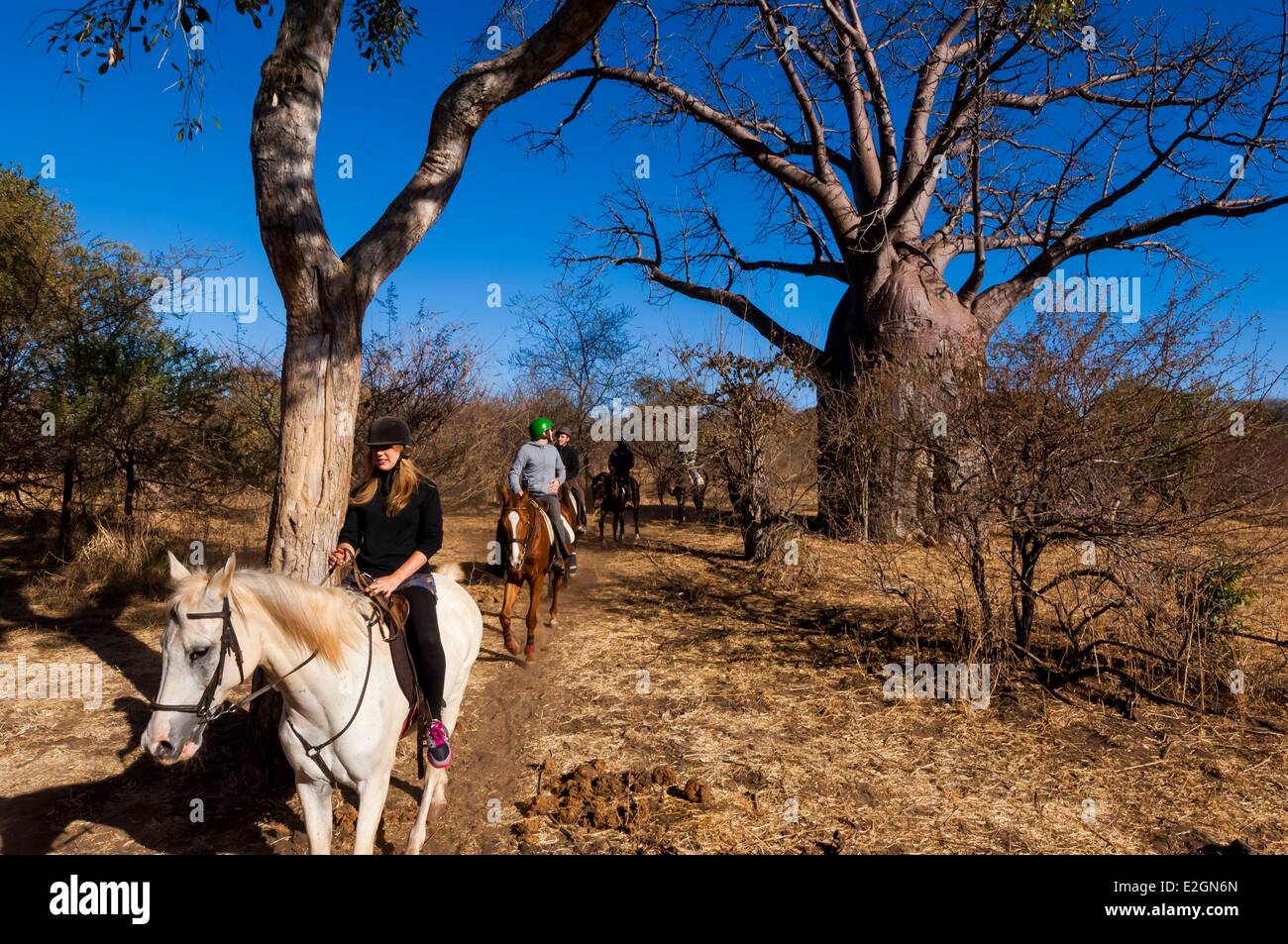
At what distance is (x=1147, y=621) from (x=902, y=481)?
7.42ft

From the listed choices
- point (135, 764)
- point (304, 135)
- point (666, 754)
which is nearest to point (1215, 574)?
point (666, 754)

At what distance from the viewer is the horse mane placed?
2.78 m

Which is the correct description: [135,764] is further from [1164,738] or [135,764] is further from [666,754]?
[1164,738]

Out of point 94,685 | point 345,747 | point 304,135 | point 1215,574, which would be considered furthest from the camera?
point 94,685

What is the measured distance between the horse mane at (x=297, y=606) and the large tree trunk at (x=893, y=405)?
5034 mm

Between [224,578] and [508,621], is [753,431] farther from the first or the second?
[224,578]

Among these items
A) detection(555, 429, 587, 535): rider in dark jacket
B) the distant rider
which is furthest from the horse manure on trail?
detection(555, 429, 587, 535): rider in dark jacket

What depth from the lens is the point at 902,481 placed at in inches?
263

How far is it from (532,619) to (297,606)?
470cm

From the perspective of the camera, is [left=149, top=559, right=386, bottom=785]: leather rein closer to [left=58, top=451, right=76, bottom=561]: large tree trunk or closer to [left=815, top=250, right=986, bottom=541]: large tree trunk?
[left=815, top=250, right=986, bottom=541]: large tree trunk

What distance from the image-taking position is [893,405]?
7035 mm

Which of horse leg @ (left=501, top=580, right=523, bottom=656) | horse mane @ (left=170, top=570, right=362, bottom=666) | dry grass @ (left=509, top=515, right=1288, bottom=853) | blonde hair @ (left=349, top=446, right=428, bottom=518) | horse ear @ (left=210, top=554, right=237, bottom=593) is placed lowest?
dry grass @ (left=509, top=515, right=1288, bottom=853)

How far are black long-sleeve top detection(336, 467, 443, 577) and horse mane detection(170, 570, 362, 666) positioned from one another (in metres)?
0.60

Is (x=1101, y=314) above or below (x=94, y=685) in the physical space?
above
